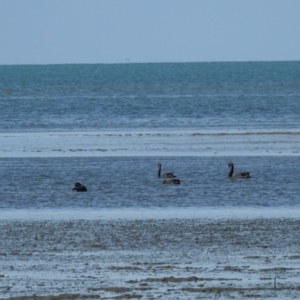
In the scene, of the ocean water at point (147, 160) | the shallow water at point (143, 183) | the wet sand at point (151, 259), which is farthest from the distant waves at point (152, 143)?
the wet sand at point (151, 259)

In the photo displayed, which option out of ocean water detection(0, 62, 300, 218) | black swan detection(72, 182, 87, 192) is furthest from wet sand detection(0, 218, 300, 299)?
black swan detection(72, 182, 87, 192)

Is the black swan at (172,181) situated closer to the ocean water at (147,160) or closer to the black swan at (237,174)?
the ocean water at (147,160)

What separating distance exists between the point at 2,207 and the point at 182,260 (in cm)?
732

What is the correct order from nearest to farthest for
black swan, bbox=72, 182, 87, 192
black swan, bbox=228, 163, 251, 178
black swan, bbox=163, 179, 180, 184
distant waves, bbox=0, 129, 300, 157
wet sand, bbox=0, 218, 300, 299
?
1. wet sand, bbox=0, 218, 300, 299
2. black swan, bbox=72, 182, 87, 192
3. black swan, bbox=163, 179, 180, 184
4. black swan, bbox=228, 163, 251, 178
5. distant waves, bbox=0, 129, 300, 157

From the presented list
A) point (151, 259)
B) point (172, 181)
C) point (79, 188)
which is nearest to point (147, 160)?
point (172, 181)

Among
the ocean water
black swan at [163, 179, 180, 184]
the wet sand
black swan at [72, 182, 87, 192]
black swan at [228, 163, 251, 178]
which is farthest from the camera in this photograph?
black swan at [228, 163, 251, 178]

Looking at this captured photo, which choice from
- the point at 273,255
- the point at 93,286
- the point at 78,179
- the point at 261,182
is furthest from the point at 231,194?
the point at 93,286

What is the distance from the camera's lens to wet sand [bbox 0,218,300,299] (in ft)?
40.1

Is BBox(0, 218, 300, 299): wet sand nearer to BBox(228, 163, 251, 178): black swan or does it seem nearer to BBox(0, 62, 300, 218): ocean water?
BBox(0, 62, 300, 218): ocean water

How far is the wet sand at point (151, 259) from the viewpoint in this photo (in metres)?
12.2

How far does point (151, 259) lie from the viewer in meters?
14.3

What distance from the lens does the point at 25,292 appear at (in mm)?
12219

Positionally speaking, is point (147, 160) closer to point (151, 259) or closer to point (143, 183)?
point (143, 183)

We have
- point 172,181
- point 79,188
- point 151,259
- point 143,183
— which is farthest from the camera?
point 143,183
